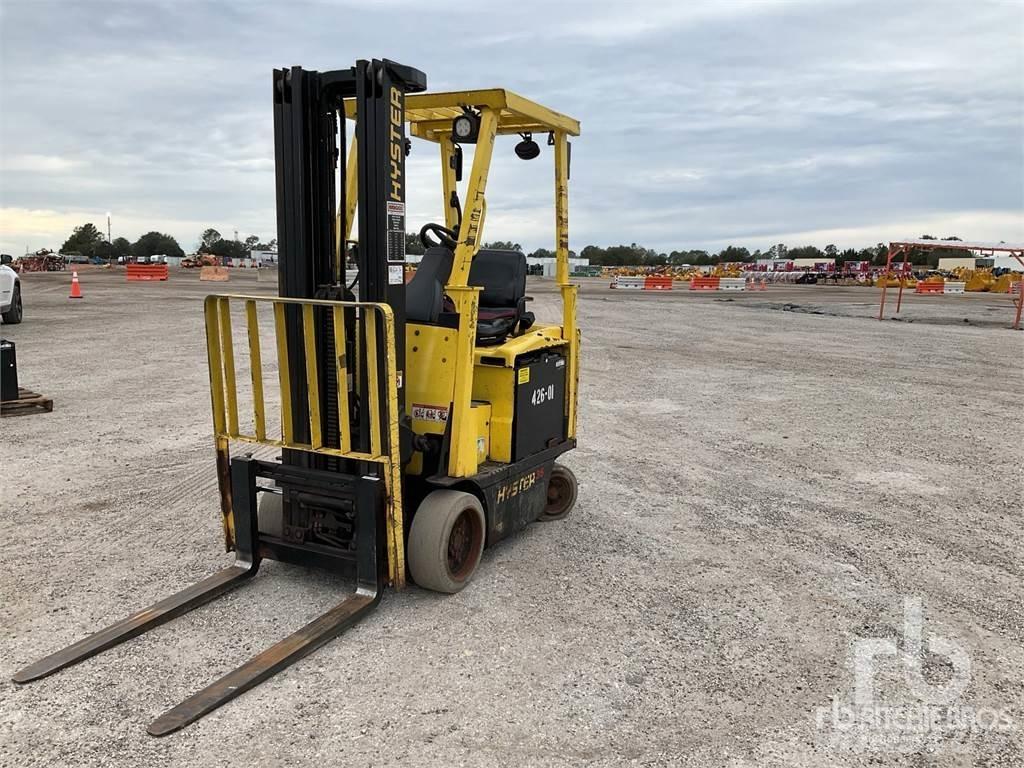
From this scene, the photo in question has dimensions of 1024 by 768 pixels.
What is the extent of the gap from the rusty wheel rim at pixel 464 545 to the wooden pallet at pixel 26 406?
6.43m

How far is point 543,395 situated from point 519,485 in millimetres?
636

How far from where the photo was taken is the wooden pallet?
28.1ft

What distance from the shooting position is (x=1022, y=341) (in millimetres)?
19172

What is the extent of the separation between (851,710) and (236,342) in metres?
14.1

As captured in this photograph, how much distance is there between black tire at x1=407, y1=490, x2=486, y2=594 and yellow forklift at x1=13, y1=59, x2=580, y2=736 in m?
0.01

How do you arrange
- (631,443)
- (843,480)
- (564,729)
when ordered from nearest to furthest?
(564,729) → (843,480) → (631,443)

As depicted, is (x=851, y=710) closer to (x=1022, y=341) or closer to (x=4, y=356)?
(x=4, y=356)

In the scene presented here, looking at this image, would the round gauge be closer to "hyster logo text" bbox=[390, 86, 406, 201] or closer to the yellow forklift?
the yellow forklift

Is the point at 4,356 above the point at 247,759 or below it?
above

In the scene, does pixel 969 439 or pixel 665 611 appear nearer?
pixel 665 611

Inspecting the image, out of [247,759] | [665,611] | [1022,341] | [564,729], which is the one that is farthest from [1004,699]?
[1022,341]

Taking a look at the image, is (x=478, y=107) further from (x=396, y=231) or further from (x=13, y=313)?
(x=13, y=313)

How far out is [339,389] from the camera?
4113mm

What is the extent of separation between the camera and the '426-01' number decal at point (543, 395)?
17.0ft
